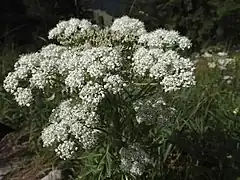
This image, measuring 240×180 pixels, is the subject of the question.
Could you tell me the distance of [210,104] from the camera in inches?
194

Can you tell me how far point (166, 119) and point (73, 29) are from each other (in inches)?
Answer: 27.2

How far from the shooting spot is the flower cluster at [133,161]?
344 centimetres

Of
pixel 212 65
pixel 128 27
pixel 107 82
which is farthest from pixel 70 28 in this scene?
pixel 212 65

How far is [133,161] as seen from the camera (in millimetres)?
3475

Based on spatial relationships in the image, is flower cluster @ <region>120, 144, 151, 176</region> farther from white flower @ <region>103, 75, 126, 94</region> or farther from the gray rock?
the gray rock

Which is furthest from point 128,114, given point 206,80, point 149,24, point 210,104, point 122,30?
point 149,24

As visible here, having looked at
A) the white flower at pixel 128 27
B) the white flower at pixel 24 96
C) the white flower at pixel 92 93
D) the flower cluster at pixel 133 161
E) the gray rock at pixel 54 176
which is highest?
the white flower at pixel 128 27

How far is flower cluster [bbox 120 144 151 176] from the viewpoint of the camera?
136 inches

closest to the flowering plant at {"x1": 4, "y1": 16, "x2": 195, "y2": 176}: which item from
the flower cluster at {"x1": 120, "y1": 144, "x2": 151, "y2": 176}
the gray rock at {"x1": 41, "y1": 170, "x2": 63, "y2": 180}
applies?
the flower cluster at {"x1": 120, "y1": 144, "x2": 151, "y2": 176}

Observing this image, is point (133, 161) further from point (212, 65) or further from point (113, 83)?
point (212, 65)

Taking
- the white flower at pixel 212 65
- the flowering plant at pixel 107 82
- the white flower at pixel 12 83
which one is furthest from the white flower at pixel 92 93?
the white flower at pixel 212 65

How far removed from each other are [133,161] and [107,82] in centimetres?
60

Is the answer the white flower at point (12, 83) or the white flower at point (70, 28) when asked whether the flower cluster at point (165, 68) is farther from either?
the white flower at point (12, 83)

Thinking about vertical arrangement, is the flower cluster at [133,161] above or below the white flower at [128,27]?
below
